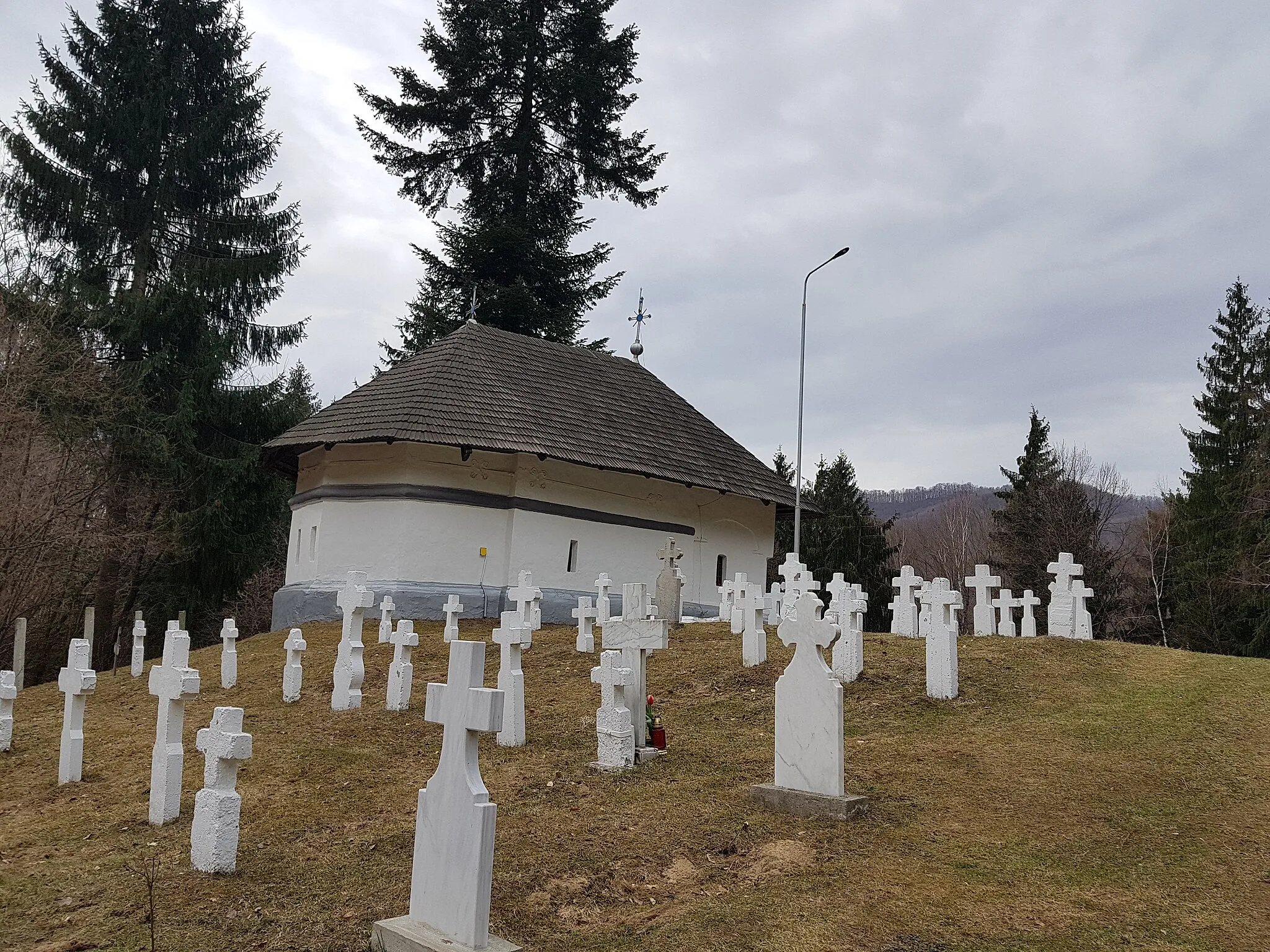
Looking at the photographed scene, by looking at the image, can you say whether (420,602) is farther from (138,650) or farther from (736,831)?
(736,831)

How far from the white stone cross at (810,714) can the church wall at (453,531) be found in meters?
13.4

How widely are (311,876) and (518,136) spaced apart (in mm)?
31285

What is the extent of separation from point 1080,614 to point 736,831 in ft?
35.6

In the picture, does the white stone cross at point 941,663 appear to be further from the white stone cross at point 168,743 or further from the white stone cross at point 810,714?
the white stone cross at point 168,743

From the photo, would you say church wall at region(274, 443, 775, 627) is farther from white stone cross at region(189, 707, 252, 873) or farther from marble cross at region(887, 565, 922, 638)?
white stone cross at region(189, 707, 252, 873)

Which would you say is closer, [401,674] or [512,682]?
[512,682]

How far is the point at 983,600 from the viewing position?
15.4m

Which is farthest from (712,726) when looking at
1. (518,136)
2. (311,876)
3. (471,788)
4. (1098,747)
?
(518,136)

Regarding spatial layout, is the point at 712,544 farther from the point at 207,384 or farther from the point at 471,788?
the point at 471,788

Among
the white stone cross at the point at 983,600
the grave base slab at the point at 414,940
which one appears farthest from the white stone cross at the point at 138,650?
the white stone cross at the point at 983,600

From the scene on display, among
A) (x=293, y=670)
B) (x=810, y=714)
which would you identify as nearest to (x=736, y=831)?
(x=810, y=714)

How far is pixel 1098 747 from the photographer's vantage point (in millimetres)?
8695


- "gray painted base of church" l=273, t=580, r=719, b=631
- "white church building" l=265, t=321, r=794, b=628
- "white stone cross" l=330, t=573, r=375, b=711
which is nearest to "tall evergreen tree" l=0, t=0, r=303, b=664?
"white church building" l=265, t=321, r=794, b=628

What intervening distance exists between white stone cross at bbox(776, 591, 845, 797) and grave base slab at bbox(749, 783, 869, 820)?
0.11 metres
